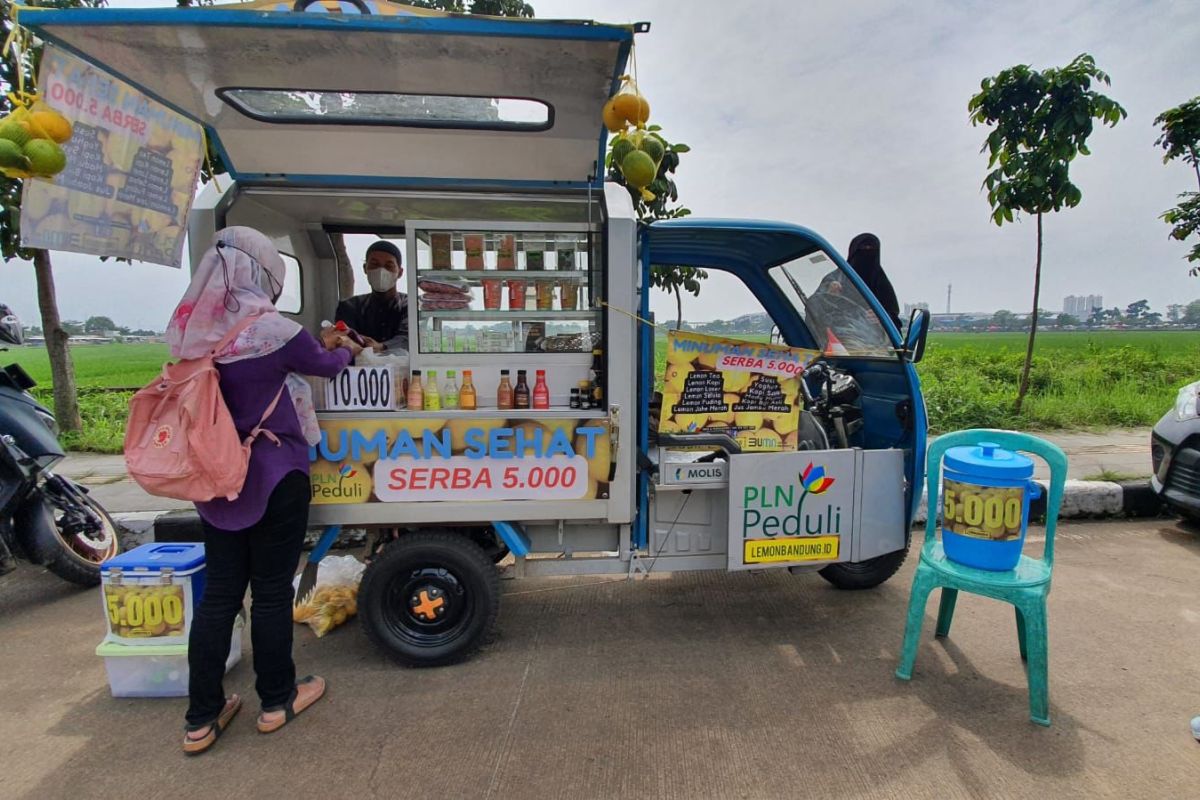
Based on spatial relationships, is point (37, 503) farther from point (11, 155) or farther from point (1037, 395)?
point (1037, 395)

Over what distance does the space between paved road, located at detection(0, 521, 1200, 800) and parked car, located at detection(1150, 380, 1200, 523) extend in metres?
1.30

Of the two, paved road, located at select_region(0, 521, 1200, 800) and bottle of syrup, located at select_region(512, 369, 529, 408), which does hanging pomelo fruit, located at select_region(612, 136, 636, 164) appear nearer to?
bottle of syrup, located at select_region(512, 369, 529, 408)

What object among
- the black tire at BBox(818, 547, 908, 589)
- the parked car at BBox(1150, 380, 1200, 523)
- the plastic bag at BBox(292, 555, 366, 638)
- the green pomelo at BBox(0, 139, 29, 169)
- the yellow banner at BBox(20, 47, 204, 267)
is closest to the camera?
the green pomelo at BBox(0, 139, 29, 169)

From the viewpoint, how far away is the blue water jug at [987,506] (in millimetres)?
2746

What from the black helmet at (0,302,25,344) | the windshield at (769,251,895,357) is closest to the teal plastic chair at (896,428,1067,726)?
the windshield at (769,251,895,357)

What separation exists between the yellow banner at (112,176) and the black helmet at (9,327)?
1889mm

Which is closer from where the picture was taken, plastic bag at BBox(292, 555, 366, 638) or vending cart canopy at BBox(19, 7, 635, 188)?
vending cart canopy at BBox(19, 7, 635, 188)

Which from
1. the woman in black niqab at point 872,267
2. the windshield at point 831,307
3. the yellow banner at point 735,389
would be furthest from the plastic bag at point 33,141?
the woman in black niqab at point 872,267

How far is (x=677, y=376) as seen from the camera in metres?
3.24

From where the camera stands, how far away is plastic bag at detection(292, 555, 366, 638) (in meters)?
3.52

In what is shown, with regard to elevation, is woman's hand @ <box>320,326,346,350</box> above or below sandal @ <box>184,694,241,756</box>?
above

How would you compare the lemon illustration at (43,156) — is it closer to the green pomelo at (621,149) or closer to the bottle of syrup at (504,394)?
the bottle of syrup at (504,394)

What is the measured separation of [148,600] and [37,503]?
5.42 feet

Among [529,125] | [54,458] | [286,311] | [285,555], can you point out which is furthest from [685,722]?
[54,458]
